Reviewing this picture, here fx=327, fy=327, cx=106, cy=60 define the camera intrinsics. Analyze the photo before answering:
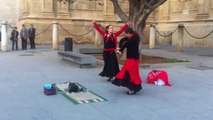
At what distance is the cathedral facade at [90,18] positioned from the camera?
24500 mm

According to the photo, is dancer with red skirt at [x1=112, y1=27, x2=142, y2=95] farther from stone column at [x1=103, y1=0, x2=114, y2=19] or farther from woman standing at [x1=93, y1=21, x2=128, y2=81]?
stone column at [x1=103, y1=0, x2=114, y2=19]

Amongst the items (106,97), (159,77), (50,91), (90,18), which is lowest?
(106,97)

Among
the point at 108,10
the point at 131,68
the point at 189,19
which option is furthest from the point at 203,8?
the point at 131,68

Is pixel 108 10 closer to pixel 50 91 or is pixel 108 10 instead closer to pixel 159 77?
pixel 159 77

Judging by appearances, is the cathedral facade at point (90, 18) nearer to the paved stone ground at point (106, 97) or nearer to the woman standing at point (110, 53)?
the paved stone ground at point (106, 97)

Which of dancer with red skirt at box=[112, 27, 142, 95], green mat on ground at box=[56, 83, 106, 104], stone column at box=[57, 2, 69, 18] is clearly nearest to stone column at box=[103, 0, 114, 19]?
stone column at box=[57, 2, 69, 18]

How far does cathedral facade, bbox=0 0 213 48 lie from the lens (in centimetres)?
2450

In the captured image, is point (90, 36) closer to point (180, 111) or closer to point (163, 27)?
point (163, 27)

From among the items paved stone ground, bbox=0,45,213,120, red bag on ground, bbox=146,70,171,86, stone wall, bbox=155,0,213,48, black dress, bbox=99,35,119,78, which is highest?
stone wall, bbox=155,0,213,48

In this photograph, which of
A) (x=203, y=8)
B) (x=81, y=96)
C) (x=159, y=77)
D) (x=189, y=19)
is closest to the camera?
(x=81, y=96)

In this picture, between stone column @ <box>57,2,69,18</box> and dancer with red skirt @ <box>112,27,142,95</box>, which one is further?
stone column @ <box>57,2,69,18</box>

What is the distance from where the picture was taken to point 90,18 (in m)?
28.4

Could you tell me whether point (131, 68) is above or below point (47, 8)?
below

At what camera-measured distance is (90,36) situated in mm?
27953
